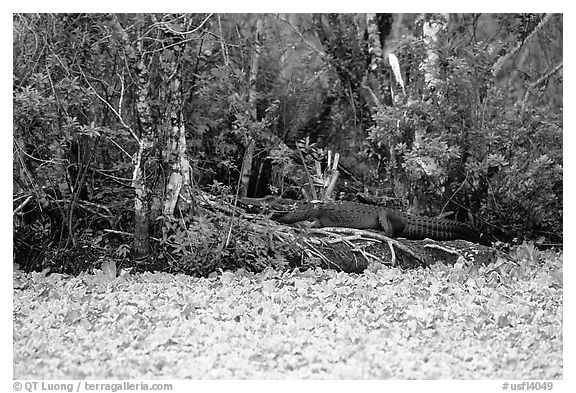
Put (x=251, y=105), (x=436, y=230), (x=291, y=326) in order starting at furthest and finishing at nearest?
(x=251, y=105)
(x=436, y=230)
(x=291, y=326)

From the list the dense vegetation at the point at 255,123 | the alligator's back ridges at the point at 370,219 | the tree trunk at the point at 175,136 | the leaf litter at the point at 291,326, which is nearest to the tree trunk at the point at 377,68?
the dense vegetation at the point at 255,123

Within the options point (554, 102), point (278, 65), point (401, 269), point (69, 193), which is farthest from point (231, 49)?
point (554, 102)

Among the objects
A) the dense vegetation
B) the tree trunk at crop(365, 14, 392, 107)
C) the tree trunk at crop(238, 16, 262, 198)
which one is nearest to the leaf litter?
the dense vegetation

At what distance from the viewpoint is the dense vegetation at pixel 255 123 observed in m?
4.40

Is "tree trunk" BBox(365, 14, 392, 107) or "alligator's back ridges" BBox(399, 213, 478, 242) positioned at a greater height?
"tree trunk" BBox(365, 14, 392, 107)

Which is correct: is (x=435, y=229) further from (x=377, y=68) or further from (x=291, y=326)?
(x=291, y=326)

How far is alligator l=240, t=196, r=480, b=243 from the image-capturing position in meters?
4.94

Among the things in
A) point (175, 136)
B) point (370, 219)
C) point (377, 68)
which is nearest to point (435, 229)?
point (370, 219)

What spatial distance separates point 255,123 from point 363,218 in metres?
1.03

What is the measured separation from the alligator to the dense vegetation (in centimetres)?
13

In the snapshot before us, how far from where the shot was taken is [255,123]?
5172mm

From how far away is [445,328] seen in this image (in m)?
3.08

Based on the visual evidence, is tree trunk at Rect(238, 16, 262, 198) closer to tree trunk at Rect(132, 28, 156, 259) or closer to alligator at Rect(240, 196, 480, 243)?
alligator at Rect(240, 196, 480, 243)

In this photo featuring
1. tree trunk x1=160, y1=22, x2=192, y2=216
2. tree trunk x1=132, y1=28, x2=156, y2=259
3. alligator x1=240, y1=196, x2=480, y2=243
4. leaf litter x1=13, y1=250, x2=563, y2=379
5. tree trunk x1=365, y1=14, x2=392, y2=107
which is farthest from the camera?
tree trunk x1=365, y1=14, x2=392, y2=107
